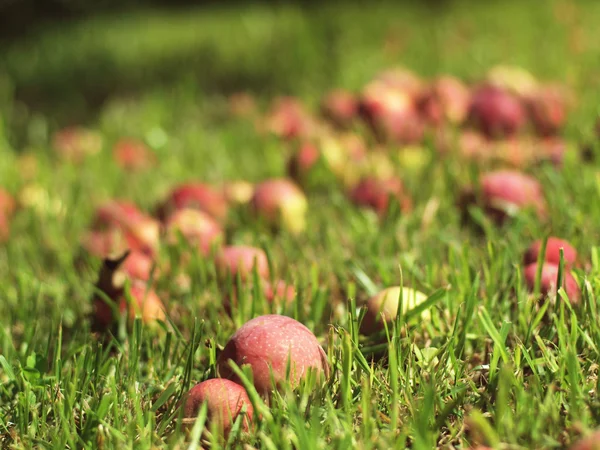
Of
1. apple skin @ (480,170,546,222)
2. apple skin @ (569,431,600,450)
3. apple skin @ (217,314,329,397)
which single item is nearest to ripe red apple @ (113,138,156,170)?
apple skin @ (480,170,546,222)

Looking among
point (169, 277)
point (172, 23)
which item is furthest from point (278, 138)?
point (172, 23)

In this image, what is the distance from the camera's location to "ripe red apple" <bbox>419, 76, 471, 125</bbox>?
10.6ft

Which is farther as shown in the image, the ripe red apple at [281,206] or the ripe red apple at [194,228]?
the ripe red apple at [281,206]

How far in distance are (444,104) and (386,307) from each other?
73.4 inches

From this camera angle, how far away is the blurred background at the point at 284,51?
4.17 m

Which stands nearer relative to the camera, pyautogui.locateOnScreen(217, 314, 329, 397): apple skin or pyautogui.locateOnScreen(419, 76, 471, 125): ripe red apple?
pyautogui.locateOnScreen(217, 314, 329, 397): apple skin

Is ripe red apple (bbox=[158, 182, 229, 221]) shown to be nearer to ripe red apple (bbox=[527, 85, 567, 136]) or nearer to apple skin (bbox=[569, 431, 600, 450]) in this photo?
ripe red apple (bbox=[527, 85, 567, 136])

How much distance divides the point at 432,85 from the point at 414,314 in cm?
223

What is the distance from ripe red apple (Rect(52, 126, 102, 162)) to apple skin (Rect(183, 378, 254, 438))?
7.47ft

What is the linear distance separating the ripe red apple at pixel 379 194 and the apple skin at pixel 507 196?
263mm

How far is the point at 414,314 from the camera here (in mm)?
1533

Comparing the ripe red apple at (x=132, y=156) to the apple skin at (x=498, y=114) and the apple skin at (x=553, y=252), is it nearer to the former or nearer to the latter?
the apple skin at (x=498, y=114)

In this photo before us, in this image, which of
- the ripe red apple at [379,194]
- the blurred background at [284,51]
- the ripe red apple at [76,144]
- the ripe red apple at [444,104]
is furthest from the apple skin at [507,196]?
the ripe red apple at [76,144]

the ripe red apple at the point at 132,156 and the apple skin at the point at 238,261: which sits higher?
the apple skin at the point at 238,261
